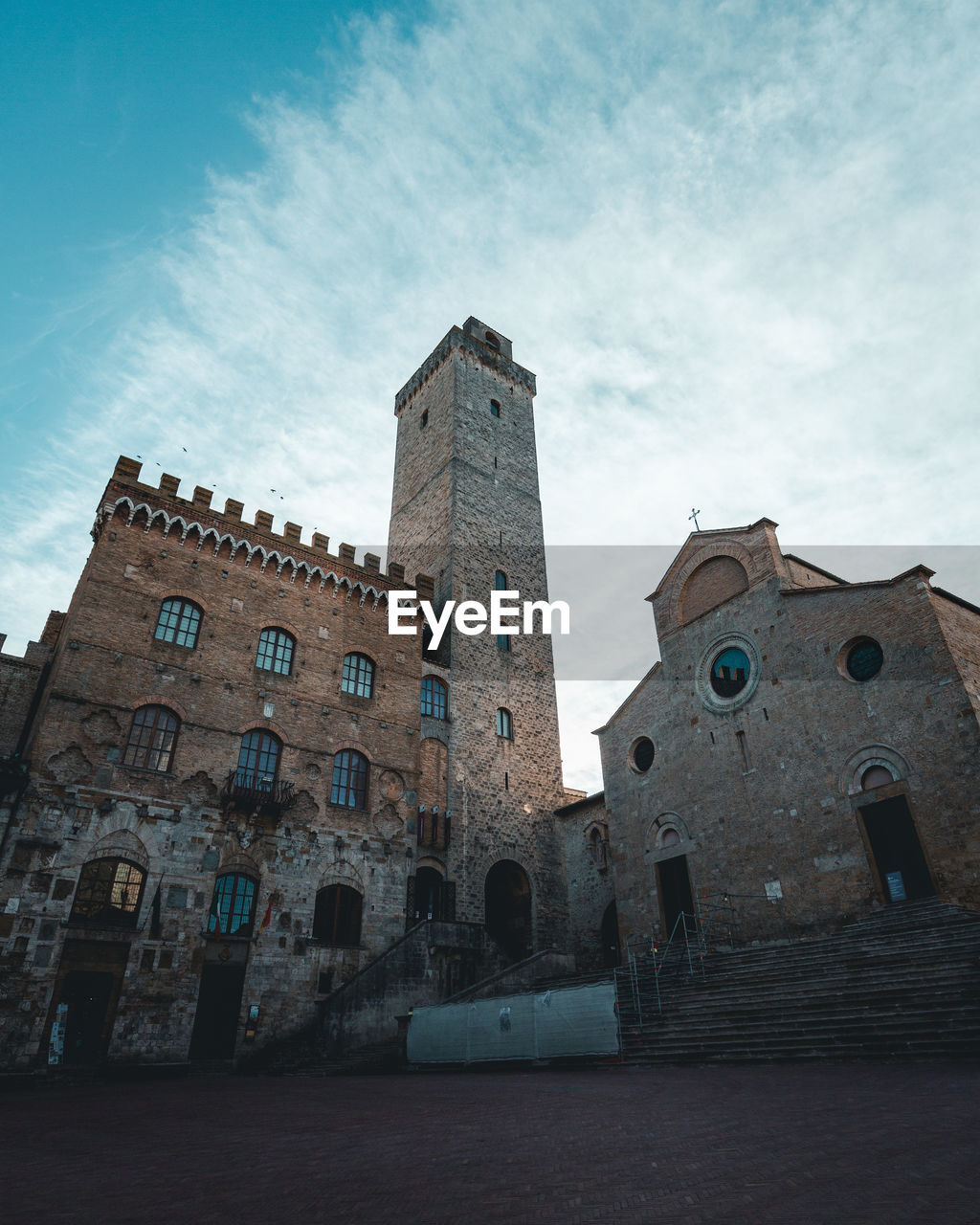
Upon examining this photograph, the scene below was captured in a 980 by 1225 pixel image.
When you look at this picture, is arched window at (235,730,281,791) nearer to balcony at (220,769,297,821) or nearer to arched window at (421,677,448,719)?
balcony at (220,769,297,821)

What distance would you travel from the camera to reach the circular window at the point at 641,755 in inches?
910

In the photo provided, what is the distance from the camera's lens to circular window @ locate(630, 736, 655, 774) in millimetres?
23125

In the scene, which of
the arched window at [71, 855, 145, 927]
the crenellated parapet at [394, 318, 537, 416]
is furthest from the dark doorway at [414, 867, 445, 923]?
the crenellated parapet at [394, 318, 537, 416]

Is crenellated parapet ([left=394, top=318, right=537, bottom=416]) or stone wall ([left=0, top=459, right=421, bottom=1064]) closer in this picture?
stone wall ([left=0, top=459, right=421, bottom=1064])

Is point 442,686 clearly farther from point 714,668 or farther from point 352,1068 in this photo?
point 352,1068

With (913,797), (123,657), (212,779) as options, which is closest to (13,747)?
(123,657)

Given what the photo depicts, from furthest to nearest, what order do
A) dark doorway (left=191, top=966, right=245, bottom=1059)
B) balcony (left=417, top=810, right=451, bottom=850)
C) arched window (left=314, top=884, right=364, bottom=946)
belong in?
balcony (left=417, top=810, right=451, bottom=850)
arched window (left=314, top=884, right=364, bottom=946)
dark doorway (left=191, top=966, right=245, bottom=1059)

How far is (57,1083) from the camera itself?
554 inches

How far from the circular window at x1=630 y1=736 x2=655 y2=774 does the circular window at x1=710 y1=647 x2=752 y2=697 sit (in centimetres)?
306

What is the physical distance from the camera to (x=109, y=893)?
16.1m

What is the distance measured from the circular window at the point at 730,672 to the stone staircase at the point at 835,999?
6982 mm

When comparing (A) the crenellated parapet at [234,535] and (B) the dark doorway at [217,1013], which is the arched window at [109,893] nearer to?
(B) the dark doorway at [217,1013]

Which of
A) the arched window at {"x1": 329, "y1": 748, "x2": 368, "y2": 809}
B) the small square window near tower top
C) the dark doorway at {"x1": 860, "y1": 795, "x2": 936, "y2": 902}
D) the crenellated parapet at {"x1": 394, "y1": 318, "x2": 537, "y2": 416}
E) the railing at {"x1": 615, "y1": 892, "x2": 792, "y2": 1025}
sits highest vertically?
the small square window near tower top

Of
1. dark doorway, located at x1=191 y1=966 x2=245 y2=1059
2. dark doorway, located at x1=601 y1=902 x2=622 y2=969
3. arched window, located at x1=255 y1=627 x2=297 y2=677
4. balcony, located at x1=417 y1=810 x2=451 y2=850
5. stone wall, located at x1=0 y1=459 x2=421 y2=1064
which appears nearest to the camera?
stone wall, located at x1=0 y1=459 x2=421 y2=1064
